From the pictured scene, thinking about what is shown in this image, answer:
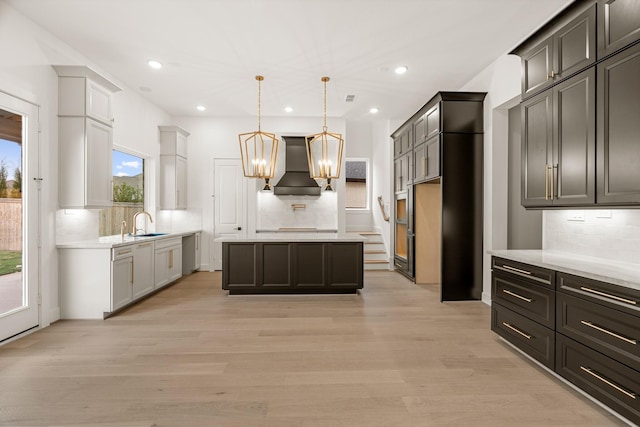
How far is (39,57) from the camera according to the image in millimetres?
3516

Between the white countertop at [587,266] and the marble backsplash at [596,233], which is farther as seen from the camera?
the marble backsplash at [596,233]

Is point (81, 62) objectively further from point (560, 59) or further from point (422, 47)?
point (560, 59)

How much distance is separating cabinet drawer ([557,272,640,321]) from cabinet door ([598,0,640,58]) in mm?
1540

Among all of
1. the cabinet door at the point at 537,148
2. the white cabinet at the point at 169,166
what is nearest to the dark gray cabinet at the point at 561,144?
the cabinet door at the point at 537,148

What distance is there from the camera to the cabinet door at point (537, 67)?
9.30ft

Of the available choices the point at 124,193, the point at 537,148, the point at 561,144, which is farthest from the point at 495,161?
the point at 124,193

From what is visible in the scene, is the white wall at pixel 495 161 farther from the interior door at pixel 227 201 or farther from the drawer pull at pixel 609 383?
the interior door at pixel 227 201

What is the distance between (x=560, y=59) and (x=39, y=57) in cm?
500

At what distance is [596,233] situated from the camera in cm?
281

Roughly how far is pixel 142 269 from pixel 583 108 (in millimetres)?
5177

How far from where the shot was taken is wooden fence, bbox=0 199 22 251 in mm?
3160

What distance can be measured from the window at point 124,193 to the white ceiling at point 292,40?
1212 mm

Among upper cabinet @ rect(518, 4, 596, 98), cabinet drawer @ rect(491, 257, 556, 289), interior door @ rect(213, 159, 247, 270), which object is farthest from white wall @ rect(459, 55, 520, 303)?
interior door @ rect(213, 159, 247, 270)

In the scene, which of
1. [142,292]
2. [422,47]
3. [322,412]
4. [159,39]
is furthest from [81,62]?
[322,412]
